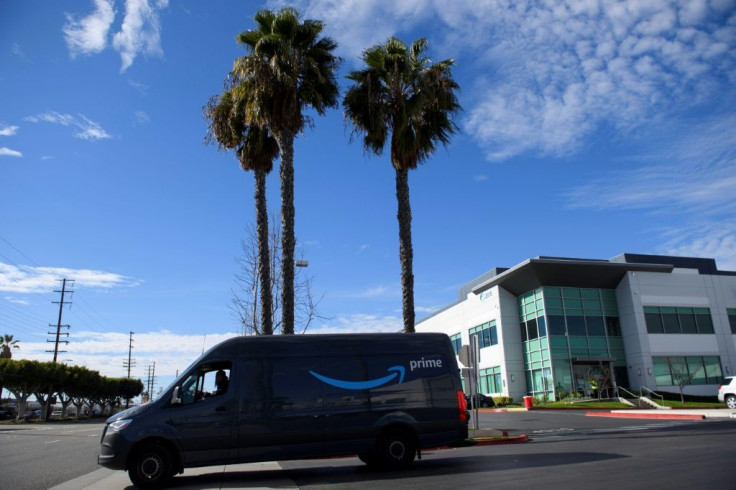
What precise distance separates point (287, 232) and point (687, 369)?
34.9 meters

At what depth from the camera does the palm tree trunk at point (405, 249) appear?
16.3 metres

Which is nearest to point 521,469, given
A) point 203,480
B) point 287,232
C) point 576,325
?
point 203,480

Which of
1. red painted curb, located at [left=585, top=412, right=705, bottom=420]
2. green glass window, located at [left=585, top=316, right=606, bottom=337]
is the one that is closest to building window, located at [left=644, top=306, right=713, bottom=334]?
green glass window, located at [left=585, top=316, right=606, bottom=337]

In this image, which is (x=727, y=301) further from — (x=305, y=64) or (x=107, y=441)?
(x=107, y=441)

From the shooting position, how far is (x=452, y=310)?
51.7m

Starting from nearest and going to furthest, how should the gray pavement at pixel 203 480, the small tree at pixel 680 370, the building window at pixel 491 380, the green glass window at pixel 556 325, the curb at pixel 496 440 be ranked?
the gray pavement at pixel 203 480 → the curb at pixel 496 440 → the small tree at pixel 680 370 → the green glass window at pixel 556 325 → the building window at pixel 491 380

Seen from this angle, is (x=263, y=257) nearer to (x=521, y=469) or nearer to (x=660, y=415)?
(x=521, y=469)

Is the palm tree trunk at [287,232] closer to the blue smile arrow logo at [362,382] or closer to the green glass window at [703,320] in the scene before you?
the blue smile arrow logo at [362,382]

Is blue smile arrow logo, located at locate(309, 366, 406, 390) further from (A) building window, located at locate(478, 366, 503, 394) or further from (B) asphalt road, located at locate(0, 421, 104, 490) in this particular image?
(A) building window, located at locate(478, 366, 503, 394)

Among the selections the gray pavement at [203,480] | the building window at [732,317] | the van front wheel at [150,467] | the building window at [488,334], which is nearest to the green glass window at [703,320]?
the building window at [732,317]

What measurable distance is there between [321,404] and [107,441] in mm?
3673

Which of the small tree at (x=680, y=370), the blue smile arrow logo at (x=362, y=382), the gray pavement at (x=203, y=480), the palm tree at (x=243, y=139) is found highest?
the palm tree at (x=243, y=139)

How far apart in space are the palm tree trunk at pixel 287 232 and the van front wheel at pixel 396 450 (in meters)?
5.93

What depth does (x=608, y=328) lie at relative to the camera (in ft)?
131
